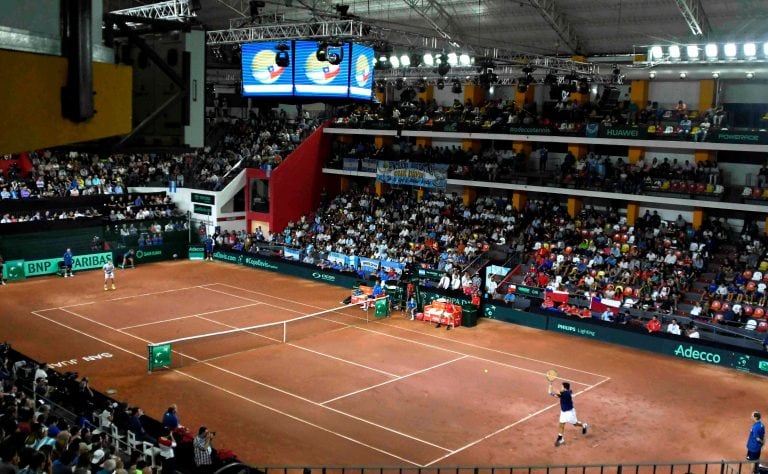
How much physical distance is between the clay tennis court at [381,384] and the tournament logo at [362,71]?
9.67 metres

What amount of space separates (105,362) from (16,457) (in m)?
14.7

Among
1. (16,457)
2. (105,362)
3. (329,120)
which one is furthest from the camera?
(329,120)

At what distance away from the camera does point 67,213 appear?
4006 centimetres

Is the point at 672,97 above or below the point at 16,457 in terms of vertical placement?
above

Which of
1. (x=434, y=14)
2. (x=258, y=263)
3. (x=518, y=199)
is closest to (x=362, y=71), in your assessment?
(x=434, y=14)

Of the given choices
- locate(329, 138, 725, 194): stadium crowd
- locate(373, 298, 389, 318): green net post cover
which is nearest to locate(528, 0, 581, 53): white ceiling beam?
→ locate(329, 138, 725, 194): stadium crowd

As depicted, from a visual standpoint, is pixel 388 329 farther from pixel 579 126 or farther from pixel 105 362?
pixel 579 126

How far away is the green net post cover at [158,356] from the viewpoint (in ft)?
73.5

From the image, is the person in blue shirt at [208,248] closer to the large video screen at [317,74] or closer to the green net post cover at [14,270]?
the green net post cover at [14,270]

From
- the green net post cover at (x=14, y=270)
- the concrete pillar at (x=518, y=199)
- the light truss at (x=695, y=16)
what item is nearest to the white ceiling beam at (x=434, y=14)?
the concrete pillar at (x=518, y=199)

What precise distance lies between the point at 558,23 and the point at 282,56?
16.0 m

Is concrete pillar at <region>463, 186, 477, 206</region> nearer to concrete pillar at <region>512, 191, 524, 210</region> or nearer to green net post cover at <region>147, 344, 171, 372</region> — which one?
concrete pillar at <region>512, 191, 524, 210</region>

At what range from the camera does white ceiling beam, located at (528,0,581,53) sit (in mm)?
34625

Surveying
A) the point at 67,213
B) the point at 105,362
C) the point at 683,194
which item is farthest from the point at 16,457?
the point at 67,213
